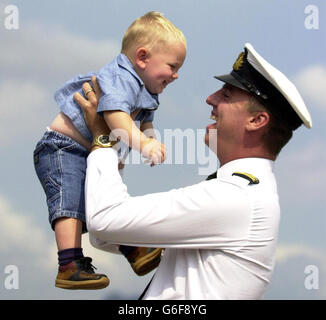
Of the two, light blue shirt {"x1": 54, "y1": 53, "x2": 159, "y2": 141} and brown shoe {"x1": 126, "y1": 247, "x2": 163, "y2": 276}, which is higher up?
light blue shirt {"x1": 54, "y1": 53, "x2": 159, "y2": 141}

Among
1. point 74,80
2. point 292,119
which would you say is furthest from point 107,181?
point 292,119

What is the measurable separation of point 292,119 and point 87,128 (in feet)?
5.00

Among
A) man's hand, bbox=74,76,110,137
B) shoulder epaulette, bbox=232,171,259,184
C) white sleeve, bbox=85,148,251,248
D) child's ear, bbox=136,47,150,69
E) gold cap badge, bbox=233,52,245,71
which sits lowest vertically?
white sleeve, bbox=85,148,251,248

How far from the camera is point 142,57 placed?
3.86 meters

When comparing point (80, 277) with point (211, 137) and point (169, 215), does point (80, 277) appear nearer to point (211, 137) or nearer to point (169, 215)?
point (169, 215)

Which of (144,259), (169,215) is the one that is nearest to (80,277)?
(144,259)

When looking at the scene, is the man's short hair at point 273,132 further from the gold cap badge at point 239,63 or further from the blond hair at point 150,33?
the blond hair at point 150,33

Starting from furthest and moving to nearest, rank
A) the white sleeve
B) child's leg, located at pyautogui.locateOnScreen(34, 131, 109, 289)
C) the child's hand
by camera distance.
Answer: child's leg, located at pyautogui.locateOnScreen(34, 131, 109, 289) < the child's hand < the white sleeve

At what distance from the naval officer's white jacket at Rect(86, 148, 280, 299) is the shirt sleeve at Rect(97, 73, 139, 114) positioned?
369 millimetres

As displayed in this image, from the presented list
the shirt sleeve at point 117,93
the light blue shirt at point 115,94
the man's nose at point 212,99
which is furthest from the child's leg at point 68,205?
the man's nose at point 212,99

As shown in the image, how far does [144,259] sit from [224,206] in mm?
1026

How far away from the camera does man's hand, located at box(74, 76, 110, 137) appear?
363 centimetres

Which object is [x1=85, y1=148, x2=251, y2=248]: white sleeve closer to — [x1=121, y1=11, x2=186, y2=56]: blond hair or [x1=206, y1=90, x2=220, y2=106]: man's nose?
[x1=206, y1=90, x2=220, y2=106]: man's nose

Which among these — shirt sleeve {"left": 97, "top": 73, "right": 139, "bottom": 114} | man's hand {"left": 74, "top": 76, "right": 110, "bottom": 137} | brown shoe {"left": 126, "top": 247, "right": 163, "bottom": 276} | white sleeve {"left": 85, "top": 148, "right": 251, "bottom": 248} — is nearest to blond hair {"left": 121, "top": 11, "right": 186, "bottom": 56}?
shirt sleeve {"left": 97, "top": 73, "right": 139, "bottom": 114}
